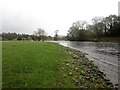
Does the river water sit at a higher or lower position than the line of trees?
lower

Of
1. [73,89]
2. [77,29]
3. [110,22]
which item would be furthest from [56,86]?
[77,29]

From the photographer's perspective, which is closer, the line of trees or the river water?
the river water

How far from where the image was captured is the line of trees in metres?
106

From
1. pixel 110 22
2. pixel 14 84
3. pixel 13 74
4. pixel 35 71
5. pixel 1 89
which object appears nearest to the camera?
pixel 1 89

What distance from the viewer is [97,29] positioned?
12375cm

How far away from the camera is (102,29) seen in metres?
120

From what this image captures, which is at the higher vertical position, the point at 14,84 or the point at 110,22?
the point at 110,22

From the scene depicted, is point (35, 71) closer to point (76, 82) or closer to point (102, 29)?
point (76, 82)

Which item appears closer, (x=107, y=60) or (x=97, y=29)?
(x=107, y=60)

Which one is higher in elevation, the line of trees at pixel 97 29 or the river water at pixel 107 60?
the line of trees at pixel 97 29

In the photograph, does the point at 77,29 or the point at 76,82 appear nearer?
the point at 76,82

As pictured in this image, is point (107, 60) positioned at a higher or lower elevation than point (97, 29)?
lower

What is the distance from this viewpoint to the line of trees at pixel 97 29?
10649cm

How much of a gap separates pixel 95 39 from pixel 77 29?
24.8 metres
